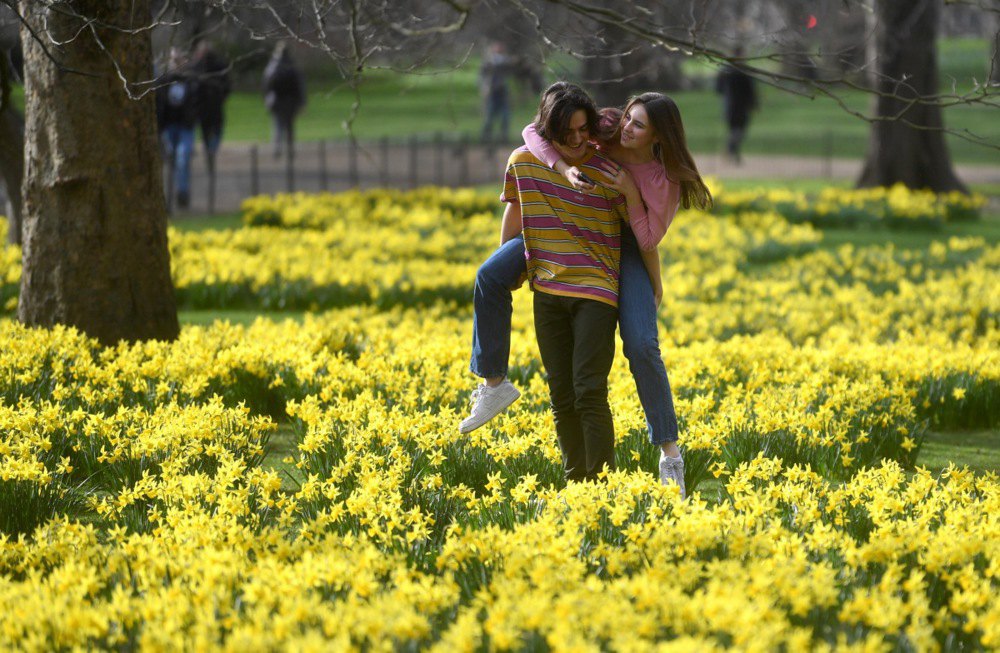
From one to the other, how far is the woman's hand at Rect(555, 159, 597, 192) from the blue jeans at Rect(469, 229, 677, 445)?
0.35 m

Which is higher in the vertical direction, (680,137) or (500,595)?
(680,137)

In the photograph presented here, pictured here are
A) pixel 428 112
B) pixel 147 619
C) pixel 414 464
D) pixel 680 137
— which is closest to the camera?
pixel 147 619

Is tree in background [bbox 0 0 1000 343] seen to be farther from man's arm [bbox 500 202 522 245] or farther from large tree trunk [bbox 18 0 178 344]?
man's arm [bbox 500 202 522 245]

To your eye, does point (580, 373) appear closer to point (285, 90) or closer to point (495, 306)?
point (495, 306)

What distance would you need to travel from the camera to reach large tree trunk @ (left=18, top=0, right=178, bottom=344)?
21.8 feet

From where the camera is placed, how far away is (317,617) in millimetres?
3270

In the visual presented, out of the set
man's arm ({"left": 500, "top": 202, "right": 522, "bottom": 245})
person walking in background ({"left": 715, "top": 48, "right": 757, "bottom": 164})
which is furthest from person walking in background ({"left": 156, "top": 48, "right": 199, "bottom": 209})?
man's arm ({"left": 500, "top": 202, "right": 522, "bottom": 245})

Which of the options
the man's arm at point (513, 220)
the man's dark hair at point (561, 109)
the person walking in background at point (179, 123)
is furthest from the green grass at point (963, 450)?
the person walking in background at point (179, 123)

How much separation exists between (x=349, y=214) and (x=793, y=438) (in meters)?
10.1

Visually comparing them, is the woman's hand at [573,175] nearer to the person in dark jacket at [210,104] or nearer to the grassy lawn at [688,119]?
the person in dark jacket at [210,104]

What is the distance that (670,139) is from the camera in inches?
173

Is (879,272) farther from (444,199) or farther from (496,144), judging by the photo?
(496,144)

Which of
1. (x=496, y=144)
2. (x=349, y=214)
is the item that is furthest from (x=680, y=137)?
(x=496, y=144)

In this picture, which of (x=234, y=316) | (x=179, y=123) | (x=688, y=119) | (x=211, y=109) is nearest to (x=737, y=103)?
(x=211, y=109)
